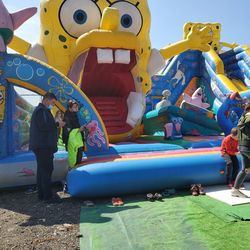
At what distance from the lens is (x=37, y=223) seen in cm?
288

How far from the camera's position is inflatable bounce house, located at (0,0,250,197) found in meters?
3.79

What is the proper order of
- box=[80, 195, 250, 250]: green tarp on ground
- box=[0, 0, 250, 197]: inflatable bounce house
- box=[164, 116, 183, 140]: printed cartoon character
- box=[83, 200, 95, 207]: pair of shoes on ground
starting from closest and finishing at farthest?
box=[80, 195, 250, 250]: green tarp on ground → box=[83, 200, 95, 207]: pair of shoes on ground → box=[0, 0, 250, 197]: inflatable bounce house → box=[164, 116, 183, 140]: printed cartoon character

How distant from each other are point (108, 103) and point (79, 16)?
5.72 ft

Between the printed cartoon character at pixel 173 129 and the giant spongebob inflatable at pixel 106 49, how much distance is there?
1.92 feet

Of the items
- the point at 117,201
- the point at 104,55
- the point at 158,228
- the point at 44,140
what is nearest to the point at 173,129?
the point at 104,55

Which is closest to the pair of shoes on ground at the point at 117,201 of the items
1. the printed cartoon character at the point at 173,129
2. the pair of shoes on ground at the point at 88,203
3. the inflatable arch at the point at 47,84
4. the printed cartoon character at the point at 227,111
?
the pair of shoes on ground at the point at 88,203

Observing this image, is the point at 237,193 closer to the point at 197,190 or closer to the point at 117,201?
the point at 197,190

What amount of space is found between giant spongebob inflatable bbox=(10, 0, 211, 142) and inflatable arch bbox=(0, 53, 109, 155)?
4.39 ft

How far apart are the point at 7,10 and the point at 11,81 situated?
964mm

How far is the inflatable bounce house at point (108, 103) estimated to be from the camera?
3.79m

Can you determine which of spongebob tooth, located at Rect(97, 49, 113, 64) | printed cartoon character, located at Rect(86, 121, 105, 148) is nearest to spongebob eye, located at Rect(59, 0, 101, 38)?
spongebob tooth, located at Rect(97, 49, 113, 64)

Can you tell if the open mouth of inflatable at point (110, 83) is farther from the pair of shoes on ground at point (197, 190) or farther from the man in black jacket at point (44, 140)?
the pair of shoes on ground at point (197, 190)

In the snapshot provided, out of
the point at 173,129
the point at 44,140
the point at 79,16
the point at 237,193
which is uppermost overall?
the point at 79,16

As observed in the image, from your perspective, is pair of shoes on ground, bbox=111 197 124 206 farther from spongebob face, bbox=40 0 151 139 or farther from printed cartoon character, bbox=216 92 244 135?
printed cartoon character, bbox=216 92 244 135
